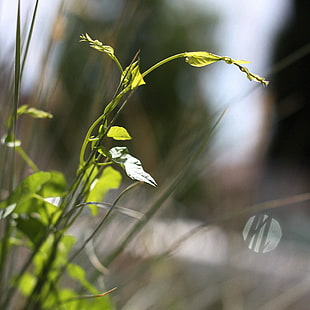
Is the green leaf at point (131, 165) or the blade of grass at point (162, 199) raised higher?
the green leaf at point (131, 165)

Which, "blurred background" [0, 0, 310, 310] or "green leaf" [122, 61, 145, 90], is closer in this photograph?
"green leaf" [122, 61, 145, 90]

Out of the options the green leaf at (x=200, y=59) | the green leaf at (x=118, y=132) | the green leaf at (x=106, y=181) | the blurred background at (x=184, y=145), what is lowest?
the blurred background at (x=184, y=145)

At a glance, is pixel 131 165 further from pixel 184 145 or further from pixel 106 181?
pixel 184 145

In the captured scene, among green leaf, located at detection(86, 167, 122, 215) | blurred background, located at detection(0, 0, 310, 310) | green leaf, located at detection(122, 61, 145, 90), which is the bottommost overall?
blurred background, located at detection(0, 0, 310, 310)

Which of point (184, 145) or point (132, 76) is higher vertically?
point (132, 76)

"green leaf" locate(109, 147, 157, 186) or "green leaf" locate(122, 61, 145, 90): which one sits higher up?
"green leaf" locate(122, 61, 145, 90)

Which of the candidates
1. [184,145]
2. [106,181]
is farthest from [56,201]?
[184,145]

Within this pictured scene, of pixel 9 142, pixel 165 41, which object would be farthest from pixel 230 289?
pixel 165 41

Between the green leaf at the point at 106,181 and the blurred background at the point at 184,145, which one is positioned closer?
the green leaf at the point at 106,181
